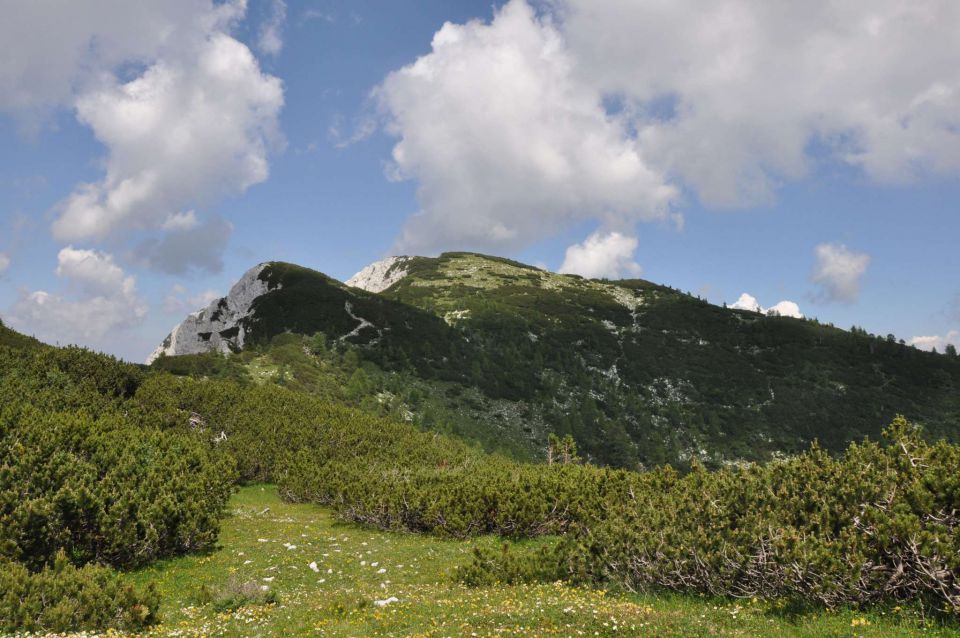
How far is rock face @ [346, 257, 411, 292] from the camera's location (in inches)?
6521

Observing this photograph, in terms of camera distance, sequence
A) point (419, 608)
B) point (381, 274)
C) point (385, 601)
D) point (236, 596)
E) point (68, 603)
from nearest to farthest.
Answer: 1. point (68, 603)
2. point (419, 608)
3. point (385, 601)
4. point (236, 596)
5. point (381, 274)

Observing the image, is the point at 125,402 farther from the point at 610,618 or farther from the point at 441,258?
the point at 441,258

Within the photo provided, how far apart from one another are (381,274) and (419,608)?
171m

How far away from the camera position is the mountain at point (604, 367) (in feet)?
244

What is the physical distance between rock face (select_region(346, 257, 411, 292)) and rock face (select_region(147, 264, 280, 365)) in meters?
62.0

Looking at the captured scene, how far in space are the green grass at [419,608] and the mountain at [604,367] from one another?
42446 millimetres

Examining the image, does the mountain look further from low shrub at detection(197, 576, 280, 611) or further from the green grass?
low shrub at detection(197, 576, 280, 611)

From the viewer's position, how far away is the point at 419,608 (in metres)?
11.2

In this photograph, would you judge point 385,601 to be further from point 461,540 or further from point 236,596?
point 461,540

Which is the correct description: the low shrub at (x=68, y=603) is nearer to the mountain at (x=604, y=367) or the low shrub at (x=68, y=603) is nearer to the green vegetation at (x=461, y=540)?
the green vegetation at (x=461, y=540)

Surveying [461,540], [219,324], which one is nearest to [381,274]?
[219,324]

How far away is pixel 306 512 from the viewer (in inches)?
1160

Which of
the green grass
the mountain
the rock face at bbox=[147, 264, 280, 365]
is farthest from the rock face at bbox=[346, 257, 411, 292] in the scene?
the green grass

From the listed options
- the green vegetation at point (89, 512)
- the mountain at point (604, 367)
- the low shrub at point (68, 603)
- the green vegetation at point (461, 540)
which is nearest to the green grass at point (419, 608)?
the green vegetation at point (461, 540)
